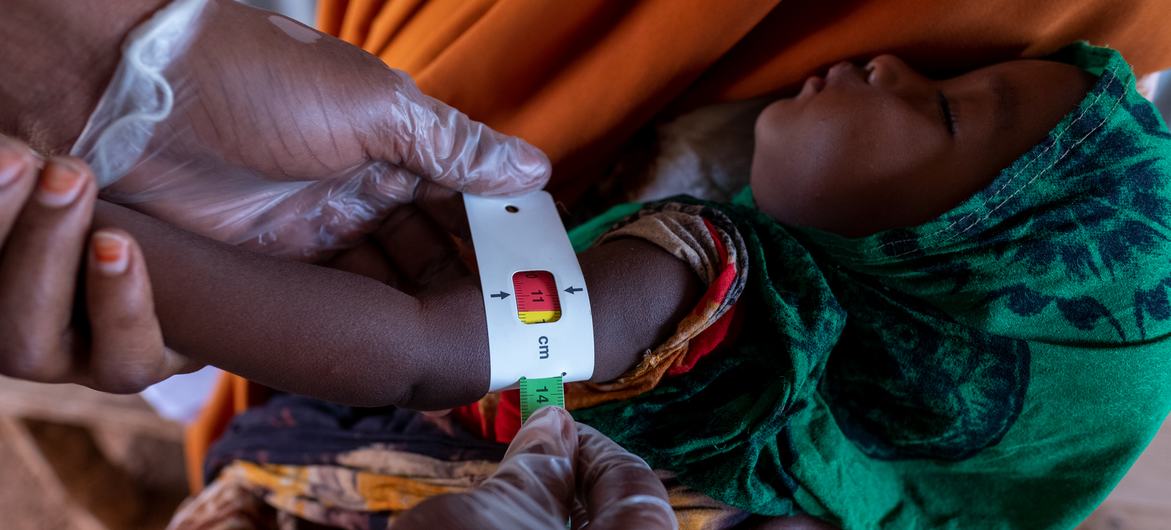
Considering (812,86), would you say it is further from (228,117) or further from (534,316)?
(228,117)

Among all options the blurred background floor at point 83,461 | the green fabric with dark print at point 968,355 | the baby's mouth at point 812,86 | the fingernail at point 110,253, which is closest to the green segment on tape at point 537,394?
the green fabric with dark print at point 968,355

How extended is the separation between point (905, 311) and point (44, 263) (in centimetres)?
93

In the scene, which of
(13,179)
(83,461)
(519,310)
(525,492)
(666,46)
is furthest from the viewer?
(83,461)

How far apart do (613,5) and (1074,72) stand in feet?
2.07

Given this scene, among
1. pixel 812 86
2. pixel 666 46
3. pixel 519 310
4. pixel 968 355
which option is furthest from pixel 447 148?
pixel 968 355

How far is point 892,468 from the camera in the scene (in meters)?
1.05

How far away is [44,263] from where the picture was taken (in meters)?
0.59

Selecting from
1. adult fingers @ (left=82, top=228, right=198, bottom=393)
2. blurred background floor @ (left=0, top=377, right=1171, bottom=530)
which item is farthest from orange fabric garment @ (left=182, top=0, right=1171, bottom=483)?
blurred background floor @ (left=0, top=377, right=1171, bottom=530)

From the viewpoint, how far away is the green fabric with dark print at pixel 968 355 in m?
0.87

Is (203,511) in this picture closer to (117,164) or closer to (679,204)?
(117,164)

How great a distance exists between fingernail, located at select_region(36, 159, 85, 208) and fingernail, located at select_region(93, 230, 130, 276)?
0.12 ft

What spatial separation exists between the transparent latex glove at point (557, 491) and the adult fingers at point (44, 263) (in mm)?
346

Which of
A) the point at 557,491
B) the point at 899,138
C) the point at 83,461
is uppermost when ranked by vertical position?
the point at 899,138

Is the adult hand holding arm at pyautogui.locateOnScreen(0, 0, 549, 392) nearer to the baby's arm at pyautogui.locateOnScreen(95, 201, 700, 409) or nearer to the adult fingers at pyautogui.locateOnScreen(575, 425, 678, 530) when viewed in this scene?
the baby's arm at pyautogui.locateOnScreen(95, 201, 700, 409)
